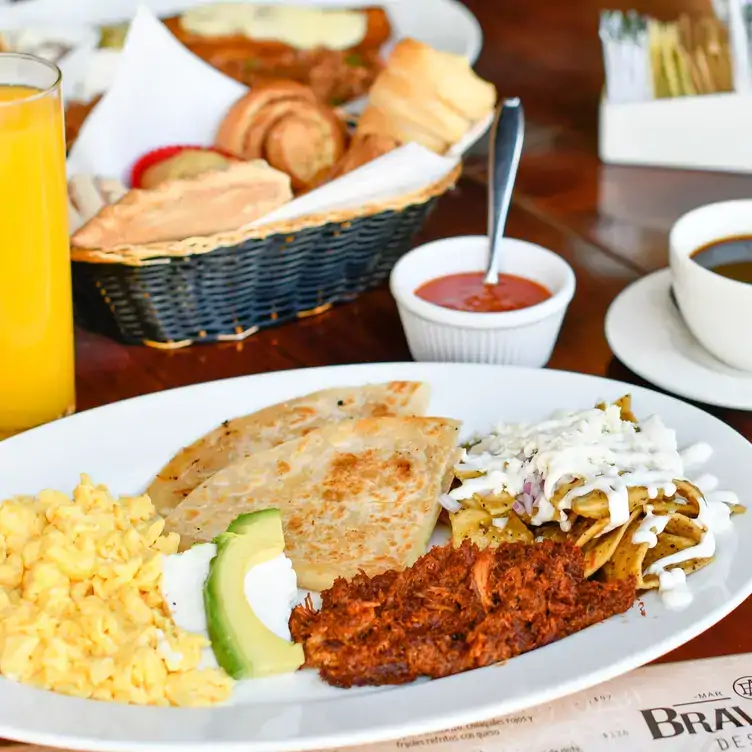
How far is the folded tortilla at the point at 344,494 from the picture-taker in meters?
1.65

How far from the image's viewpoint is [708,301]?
2.04 meters

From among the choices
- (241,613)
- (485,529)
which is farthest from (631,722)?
(241,613)

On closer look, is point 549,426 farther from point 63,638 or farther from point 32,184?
point 32,184

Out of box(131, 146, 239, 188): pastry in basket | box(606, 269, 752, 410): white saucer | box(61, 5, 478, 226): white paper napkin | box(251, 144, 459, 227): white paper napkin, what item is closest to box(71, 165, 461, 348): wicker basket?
box(251, 144, 459, 227): white paper napkin

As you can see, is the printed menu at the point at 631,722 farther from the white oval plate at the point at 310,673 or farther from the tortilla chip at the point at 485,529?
the tortilla chip at the point at 485,529

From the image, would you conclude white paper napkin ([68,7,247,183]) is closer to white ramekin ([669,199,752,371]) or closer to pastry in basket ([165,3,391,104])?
pastry in basket ([165,3,391,104])

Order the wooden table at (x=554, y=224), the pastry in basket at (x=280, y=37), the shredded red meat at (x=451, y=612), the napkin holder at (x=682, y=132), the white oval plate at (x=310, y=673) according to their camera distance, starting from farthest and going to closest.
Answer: the pastry in basket at (x=280, y=37), the napkin holder at (x=682, y=132), the wooden table at (x=554, y=224), the shredded red meat at (x=451, y=612), the white oval plate at (x=310, y=673)

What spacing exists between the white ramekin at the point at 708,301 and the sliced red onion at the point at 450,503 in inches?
25.2

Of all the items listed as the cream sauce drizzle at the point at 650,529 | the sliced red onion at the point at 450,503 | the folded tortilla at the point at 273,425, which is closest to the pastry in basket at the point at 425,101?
the folded tortilla at the point at 273,425

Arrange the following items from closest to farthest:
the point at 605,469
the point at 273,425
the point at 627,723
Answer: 1. the point at 627,723
2. the point at 605,469
3. the point at 273,425

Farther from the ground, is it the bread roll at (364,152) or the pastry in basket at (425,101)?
the pastry in basket at (425,101)

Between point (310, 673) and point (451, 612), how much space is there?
→ 191 mm

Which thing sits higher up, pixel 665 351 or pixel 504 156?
pixel 504 156

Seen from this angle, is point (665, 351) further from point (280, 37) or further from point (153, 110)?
point (280, 37)
